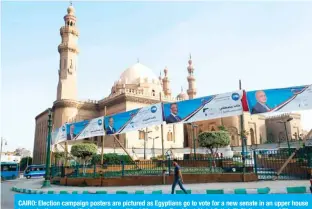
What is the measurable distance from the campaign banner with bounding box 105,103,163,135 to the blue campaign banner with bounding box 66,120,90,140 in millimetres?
1875

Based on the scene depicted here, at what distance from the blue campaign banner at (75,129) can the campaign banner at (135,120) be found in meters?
1.87

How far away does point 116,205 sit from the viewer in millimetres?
6602

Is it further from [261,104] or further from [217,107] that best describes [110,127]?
[261,104]

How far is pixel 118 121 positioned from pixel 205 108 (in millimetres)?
4688

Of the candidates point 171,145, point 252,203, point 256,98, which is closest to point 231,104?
point 256,98

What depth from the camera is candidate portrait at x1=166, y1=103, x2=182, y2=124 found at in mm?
13385

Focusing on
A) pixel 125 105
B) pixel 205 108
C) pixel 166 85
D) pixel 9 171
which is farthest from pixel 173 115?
pixel 166 85

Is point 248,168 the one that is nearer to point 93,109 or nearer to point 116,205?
point 116,205

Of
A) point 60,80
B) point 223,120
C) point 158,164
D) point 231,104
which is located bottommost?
point 158,164

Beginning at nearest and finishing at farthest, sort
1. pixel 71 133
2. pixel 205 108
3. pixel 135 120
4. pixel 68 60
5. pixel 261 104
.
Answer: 1. pixel 261 104
2. pixel 205 108
3. pixel 135 120
4. pixel 71 133
5. pixel 68 60

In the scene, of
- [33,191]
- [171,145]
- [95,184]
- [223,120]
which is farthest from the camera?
[223,120]

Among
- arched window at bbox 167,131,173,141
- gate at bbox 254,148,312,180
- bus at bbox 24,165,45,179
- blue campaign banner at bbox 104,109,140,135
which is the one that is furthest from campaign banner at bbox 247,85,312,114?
arched window at bbox 167,131,173,141

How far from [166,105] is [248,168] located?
4.75 meters

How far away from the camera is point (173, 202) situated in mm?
6668
